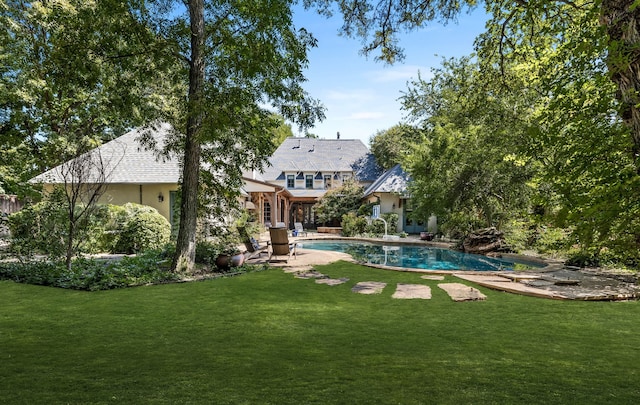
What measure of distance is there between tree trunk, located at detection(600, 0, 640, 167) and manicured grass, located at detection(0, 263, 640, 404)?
2.15m

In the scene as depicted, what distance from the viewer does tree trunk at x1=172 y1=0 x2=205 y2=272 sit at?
31.7 feet

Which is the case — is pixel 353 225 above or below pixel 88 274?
above

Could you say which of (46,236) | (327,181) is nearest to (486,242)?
(46,236)

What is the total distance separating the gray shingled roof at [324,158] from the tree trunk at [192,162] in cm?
2457

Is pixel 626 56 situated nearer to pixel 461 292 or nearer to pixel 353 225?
pixel 461 292

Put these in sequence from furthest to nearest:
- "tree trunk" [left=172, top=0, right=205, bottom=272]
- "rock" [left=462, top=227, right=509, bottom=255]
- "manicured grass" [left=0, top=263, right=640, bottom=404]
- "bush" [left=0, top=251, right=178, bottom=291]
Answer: "rock" [left=462, top=227, right=509, bottom=255]
"tree trunk" [left=172, top=0, right=205, bottom=272]
"bush" [left=0, top=251, right=178, bottom=291]
"manicured grass" [left=0, top=263, right=640, bottom=404]

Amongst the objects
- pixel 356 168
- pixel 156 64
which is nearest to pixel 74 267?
pixel 156 64

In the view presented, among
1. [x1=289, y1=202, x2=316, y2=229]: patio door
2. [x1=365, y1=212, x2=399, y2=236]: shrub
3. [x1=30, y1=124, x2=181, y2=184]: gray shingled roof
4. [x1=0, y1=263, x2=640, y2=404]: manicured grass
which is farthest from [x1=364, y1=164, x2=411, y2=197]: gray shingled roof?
[x1=0, y1=263, x2=640, y2=404]: manicured grass

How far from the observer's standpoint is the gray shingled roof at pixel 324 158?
35156 millimetres

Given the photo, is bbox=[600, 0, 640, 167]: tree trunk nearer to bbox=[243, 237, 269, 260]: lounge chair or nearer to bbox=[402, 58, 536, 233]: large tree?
bbox=[402, 58, 536, 233]: large tree

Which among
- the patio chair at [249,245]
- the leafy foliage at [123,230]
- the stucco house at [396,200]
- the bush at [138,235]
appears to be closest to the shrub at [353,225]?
the stucco house at [396,200]

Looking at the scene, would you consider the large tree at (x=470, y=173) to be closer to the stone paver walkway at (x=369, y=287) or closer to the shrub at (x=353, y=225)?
the shrub at (x=353, y=225)

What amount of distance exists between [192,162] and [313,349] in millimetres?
7092

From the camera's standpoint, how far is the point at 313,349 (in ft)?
13.9
